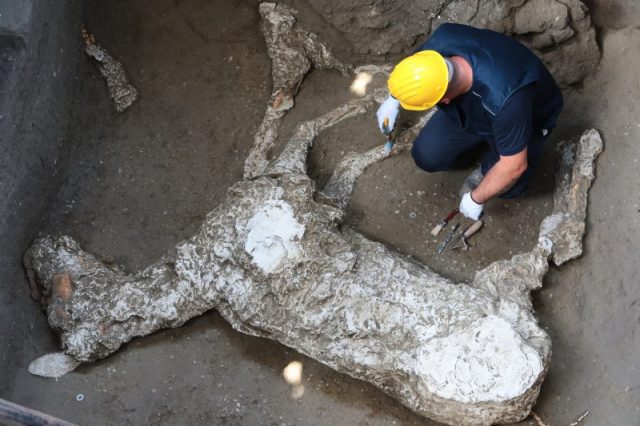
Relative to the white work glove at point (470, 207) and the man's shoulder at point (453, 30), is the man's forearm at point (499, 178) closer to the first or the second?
the white work glove at point (470, 207)

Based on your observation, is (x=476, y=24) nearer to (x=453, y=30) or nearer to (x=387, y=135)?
(x=453, y=30)

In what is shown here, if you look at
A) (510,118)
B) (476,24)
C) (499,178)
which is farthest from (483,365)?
(476,24)

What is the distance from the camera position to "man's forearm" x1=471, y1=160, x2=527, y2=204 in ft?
8.73

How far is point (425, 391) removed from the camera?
250cm

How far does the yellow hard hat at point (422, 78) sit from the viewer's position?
2.51 meters

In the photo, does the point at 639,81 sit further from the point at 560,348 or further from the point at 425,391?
the point at 425,391

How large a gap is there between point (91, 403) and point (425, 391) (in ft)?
3.87

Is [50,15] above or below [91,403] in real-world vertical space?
above

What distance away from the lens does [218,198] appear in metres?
3.18

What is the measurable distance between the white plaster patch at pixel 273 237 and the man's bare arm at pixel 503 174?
69 cm

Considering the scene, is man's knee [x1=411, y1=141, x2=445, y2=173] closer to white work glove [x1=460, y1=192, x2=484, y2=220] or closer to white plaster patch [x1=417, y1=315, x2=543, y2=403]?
white work glove [x1=460, y1=192, x2=484, y2=220]

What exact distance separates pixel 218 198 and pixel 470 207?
1.04 m

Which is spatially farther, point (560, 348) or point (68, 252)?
point (68, 252)

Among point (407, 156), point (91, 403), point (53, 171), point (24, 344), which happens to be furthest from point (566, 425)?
point (53, 171)
